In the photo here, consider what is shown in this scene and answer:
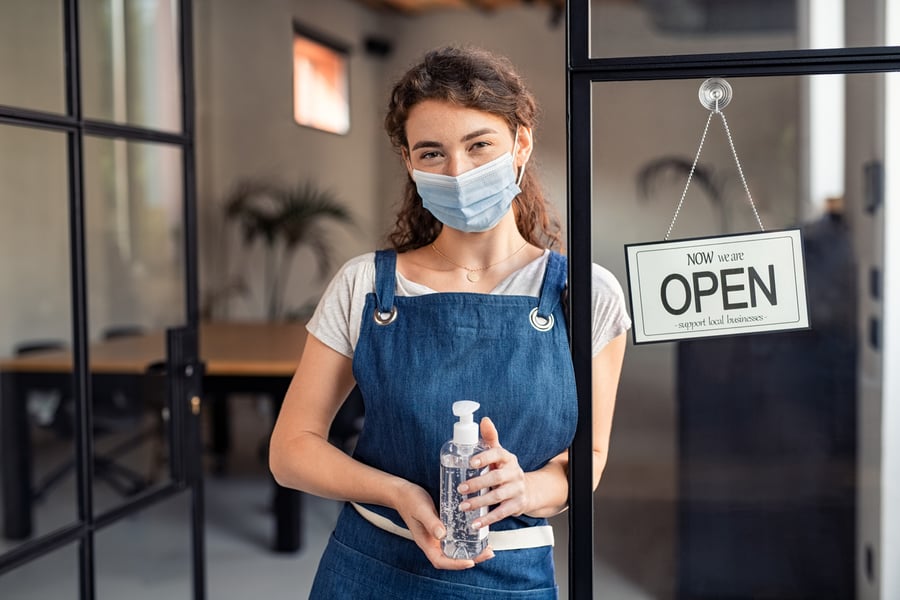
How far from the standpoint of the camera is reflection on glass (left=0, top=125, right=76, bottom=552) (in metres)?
3.17

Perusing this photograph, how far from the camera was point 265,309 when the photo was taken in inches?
302

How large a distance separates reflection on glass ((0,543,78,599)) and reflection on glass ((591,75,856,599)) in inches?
65.0

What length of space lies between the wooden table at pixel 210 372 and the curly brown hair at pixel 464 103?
55.9 inches

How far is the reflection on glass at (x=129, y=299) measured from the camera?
302cm

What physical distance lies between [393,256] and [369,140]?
6.97 m

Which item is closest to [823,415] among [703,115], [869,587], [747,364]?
[747,364]

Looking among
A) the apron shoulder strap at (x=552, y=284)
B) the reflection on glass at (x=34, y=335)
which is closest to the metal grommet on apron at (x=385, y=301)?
the apron shoulder strap at (x=552, y=284)

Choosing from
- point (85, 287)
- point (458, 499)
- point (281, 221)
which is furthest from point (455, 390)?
point (281, 221)

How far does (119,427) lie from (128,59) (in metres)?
1.30

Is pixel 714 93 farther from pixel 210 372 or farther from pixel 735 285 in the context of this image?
pixel 210 372

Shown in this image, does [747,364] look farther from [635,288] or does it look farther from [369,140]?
[369,140]

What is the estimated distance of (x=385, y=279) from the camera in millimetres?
1359

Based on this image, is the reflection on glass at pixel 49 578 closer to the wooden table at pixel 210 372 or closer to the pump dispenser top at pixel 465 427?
the wooden table at pixel 210 372

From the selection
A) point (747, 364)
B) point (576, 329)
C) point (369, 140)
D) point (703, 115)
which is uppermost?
point (369, 140)
